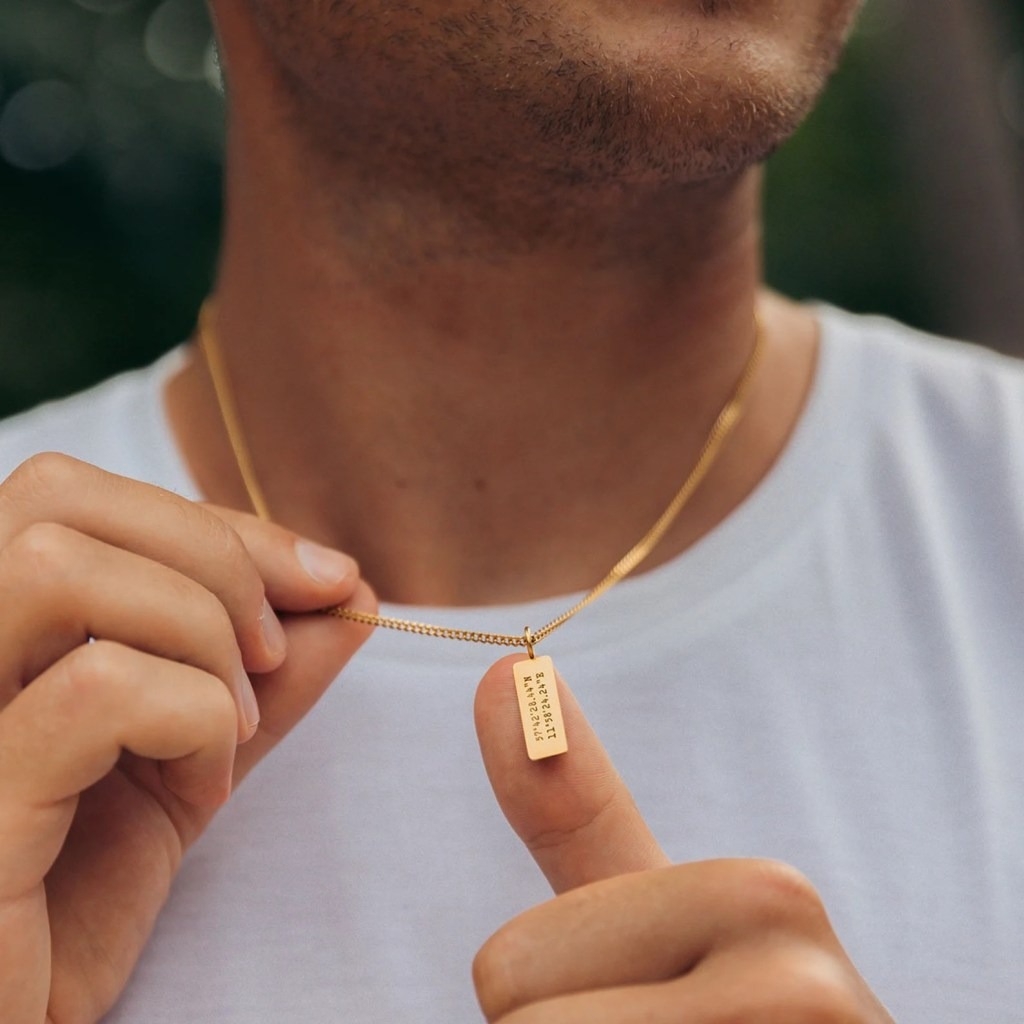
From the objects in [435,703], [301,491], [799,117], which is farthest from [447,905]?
[799,117]

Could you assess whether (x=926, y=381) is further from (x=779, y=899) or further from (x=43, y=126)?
(x=43, y=126)

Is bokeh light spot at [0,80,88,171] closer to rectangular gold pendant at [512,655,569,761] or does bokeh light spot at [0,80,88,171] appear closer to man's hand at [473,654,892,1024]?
rectangular gold pendant at [512,655,569,761]

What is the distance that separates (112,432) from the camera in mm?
1519

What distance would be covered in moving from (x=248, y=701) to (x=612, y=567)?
1.66ft

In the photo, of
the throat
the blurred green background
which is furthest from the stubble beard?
the blurred green background

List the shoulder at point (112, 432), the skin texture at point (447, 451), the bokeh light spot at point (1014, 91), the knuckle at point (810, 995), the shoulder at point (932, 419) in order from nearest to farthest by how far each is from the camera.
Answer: the knuckle at point (810, 995)
the skin texture at point (447, 451)
the shoulder at point (932, 419)
the shoulder at point (112, 432)
the bokeh light spot at point (1014, 91)

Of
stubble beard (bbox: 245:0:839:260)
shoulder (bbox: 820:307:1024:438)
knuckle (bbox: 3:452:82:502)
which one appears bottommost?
knuckle (bbox: 3:452:82:502)

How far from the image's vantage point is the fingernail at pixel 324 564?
3.69 feet

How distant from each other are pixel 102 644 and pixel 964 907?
799 millimetres

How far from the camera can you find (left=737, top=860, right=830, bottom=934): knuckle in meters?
0.80

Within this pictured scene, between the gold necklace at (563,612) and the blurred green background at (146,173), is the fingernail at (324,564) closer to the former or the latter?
the gold necklace at (563,612)

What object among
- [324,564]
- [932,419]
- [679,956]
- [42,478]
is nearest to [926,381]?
[932,419]

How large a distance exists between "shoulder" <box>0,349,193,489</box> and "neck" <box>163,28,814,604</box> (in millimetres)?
61

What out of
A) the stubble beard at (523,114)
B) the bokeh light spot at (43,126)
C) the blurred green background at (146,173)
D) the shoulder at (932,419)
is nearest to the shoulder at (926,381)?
the shoulder at (932,419)
